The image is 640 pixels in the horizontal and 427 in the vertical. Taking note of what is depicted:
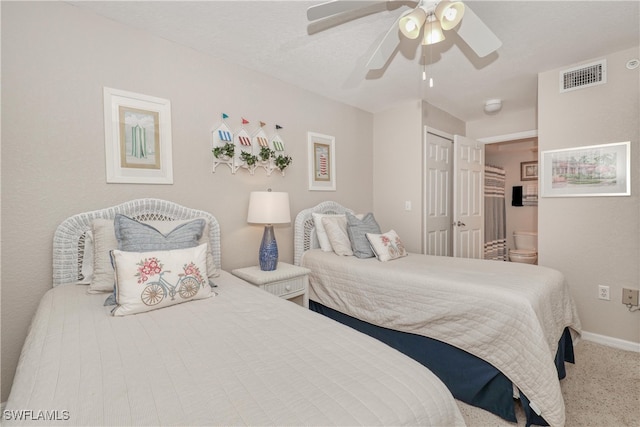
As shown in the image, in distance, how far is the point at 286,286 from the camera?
7.61ft

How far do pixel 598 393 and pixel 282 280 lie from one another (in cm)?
218

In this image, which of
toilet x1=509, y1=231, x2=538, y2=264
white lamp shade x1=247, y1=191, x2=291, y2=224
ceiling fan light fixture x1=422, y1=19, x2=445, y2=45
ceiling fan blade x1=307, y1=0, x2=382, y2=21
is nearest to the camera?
ceiling fan blade x1=307, y1=0, x2=382, y2=21

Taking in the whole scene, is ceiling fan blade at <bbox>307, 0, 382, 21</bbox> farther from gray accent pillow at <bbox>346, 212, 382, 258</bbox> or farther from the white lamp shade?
gray accent pillow at <bbox>346, 212, 382, 258</bbox>

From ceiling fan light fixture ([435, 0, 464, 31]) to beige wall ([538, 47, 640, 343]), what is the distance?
6.17 feet

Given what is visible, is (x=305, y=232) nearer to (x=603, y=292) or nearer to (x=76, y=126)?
(x=76, y=126)

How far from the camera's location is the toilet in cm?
455

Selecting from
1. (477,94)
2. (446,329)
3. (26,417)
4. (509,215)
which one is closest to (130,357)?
(26,417)

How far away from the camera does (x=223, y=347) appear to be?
102 cm

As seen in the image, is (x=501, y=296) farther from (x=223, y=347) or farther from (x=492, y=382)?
(x=223, y=347)

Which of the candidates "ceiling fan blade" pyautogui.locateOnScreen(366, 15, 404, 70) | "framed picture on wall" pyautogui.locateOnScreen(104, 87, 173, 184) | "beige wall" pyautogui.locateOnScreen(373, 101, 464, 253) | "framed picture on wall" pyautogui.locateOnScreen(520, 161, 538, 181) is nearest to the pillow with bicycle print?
"framed picture on wall" pyautogui.locateOnScreen(104, 87, 173, 184)

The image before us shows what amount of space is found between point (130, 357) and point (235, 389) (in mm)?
Answer: 419

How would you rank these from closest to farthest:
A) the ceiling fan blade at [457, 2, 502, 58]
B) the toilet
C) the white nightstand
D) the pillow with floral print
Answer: the ceiling fan blade at [457, 2, 502, 58] → the white nightstand → the pillow with floral print → the toilet

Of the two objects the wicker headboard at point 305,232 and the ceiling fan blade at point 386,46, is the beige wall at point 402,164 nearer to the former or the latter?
the wicker headboard at point 305,232

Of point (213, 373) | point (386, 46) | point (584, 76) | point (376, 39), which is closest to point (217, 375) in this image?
point (213, 373)
